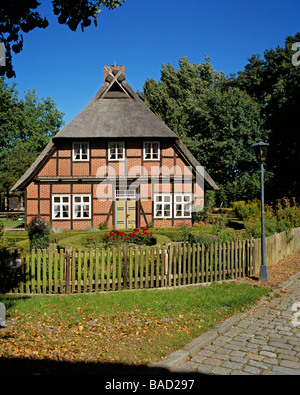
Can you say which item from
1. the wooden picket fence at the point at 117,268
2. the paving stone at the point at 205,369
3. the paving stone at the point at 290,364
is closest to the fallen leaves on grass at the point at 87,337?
the paving stone at the point at 205,369

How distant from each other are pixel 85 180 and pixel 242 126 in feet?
53.6

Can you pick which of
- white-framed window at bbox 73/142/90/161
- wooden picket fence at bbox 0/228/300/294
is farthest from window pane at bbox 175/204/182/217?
wooden picket fence at bbox 0/228/300/294

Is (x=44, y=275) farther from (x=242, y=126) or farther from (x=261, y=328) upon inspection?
(x=242, y=126)

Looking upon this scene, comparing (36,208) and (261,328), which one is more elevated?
(36,208)

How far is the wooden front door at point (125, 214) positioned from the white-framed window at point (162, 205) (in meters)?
1.49

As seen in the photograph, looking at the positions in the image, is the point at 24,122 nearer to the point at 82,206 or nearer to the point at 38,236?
the point at 82,206

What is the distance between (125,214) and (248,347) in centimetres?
1799

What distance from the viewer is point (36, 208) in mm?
22719

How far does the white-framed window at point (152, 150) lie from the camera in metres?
23.6

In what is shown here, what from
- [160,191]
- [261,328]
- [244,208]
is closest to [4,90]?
[160,191]

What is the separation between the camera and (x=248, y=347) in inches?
218

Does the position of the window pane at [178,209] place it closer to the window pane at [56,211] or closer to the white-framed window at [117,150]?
the white-framed window at [117,150]

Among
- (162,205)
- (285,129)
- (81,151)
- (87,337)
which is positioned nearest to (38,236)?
(87,337)

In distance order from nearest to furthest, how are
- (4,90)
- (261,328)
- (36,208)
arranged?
(261,328) → (36,208) → (4,90)
